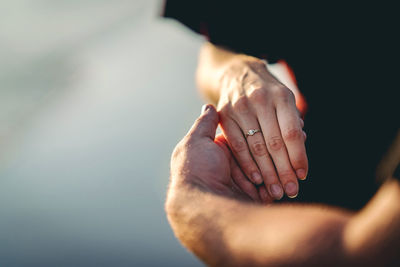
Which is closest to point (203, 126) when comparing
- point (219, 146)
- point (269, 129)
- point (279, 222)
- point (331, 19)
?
point (219, 146)

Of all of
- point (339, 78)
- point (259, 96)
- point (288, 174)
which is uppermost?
point (339, 78)

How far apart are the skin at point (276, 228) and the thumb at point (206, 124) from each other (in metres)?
0.22

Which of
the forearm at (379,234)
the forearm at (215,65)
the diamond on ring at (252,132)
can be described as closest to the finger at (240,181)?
the diamond on ring at (252,132)

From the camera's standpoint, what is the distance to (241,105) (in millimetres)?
1417

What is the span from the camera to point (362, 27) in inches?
59.2

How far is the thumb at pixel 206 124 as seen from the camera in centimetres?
132

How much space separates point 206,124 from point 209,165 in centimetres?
25

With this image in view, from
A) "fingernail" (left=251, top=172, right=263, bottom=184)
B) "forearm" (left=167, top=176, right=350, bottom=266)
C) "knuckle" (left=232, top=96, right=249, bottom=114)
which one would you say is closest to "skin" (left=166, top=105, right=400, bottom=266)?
"forearm" (left=167, top=176, right=350, bottom=266)

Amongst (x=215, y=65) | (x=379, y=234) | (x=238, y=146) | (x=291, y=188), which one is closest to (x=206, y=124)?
(x=238, y=146)

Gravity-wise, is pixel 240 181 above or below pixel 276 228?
below

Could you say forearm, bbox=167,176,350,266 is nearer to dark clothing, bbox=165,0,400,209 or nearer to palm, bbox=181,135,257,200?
palm, bbox=181,135,257,200

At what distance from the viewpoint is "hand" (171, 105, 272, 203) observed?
1089 millimetres

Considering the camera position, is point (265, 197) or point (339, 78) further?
point (339, 78)

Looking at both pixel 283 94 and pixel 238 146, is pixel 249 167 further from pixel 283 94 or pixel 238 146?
pixel 283 94
